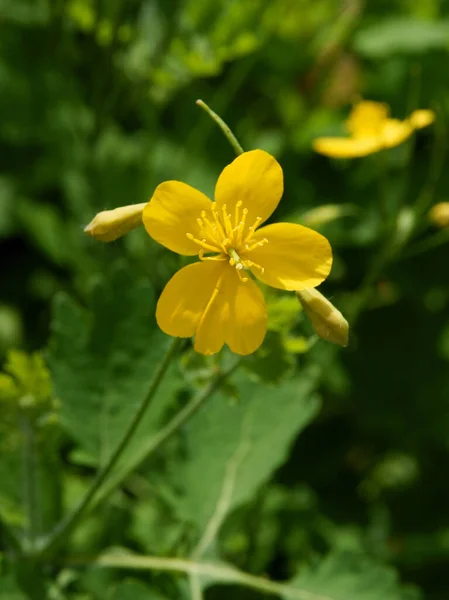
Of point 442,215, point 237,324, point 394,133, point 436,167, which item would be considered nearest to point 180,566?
point 237,324

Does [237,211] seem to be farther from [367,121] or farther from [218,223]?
[367,121]

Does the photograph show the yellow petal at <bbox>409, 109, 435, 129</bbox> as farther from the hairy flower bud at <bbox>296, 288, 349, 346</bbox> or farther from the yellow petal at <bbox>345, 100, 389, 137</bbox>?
the hairy flower bud at <bbox>296, 288, 349, 346</bbox>

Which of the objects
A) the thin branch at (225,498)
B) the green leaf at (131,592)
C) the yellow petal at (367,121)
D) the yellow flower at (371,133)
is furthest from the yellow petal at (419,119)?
the green leaf at (131,592)

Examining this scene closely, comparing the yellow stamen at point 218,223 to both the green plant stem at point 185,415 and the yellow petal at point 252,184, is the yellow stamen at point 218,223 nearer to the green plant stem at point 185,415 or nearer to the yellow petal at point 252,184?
the yellow petal at point 252,184

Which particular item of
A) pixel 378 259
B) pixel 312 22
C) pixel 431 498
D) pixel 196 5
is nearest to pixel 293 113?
pixel 312 22

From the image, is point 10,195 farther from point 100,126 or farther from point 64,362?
point 64,362
